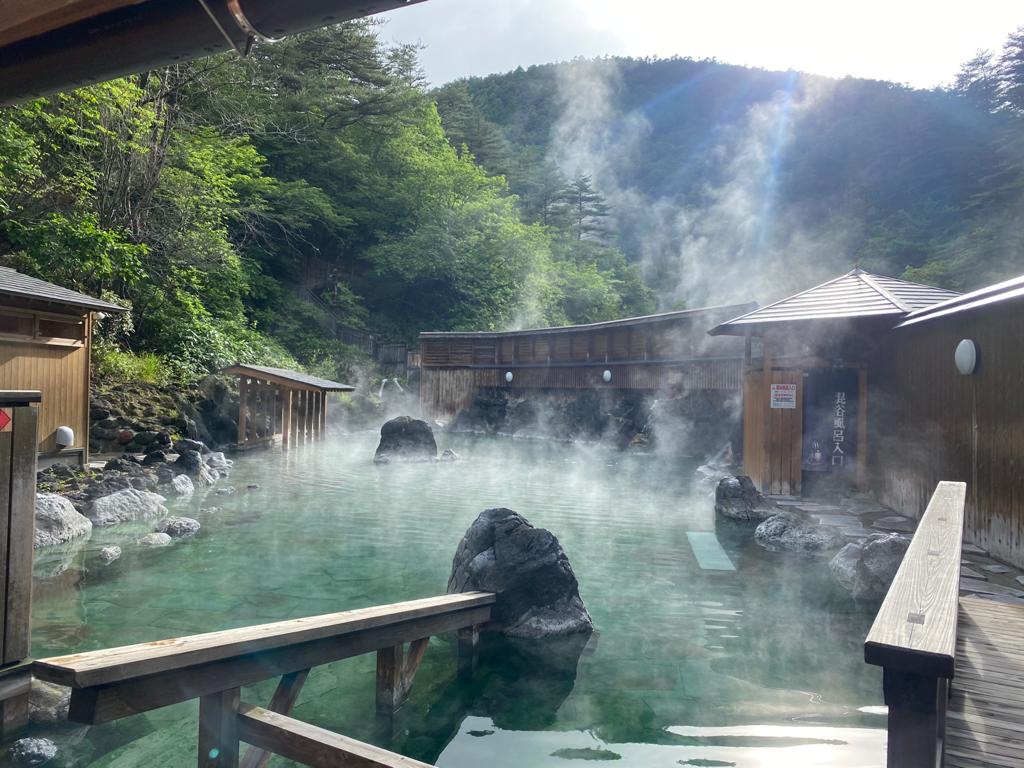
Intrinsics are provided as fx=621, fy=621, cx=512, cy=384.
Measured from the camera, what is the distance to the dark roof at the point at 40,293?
10.1m

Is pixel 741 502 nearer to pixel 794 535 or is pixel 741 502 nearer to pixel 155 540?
pixel 794 535

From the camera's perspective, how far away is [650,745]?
3.91 meters

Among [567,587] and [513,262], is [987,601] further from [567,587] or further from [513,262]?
[513,262]

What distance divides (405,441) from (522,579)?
42.7ft

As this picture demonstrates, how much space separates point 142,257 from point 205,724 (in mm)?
20035

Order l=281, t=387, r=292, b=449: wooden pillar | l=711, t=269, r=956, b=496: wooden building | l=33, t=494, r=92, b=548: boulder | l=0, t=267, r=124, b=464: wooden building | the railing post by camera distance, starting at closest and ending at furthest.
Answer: the railing post → l=33, t=494, r=92, b=548: boulder → l=0, t=267, r=124, b=464: wooden building → l=711, t=269, r=956, b=496: wooden building → l=281, t=387, r=292, b=449: wooden pillar

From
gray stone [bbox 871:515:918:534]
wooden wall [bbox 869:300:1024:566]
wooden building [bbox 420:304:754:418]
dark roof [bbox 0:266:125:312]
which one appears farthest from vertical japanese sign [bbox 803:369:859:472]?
dark roof [bbox 0:266:125:312]

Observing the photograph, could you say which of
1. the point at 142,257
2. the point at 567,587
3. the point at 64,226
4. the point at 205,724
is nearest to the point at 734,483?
the point at 567,587

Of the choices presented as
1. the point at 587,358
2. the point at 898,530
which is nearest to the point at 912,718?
the point at 898,530

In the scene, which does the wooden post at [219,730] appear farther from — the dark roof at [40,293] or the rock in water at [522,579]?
the dark roof at [40,293]

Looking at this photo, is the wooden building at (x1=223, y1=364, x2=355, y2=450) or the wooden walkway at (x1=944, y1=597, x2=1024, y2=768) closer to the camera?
the wooden walkway at (x1=944, y1=597, x2=1024, y2=768)

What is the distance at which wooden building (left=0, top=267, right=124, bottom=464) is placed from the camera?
10617mm

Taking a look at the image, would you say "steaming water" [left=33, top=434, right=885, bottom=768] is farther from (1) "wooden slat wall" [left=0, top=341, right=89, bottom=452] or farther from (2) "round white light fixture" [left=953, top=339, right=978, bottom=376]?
(1) "wooden slat wall" [left=0, top=341, right=89, bottom=452]

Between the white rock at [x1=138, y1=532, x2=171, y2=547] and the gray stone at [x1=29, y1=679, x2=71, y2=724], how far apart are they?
4.43 meters
